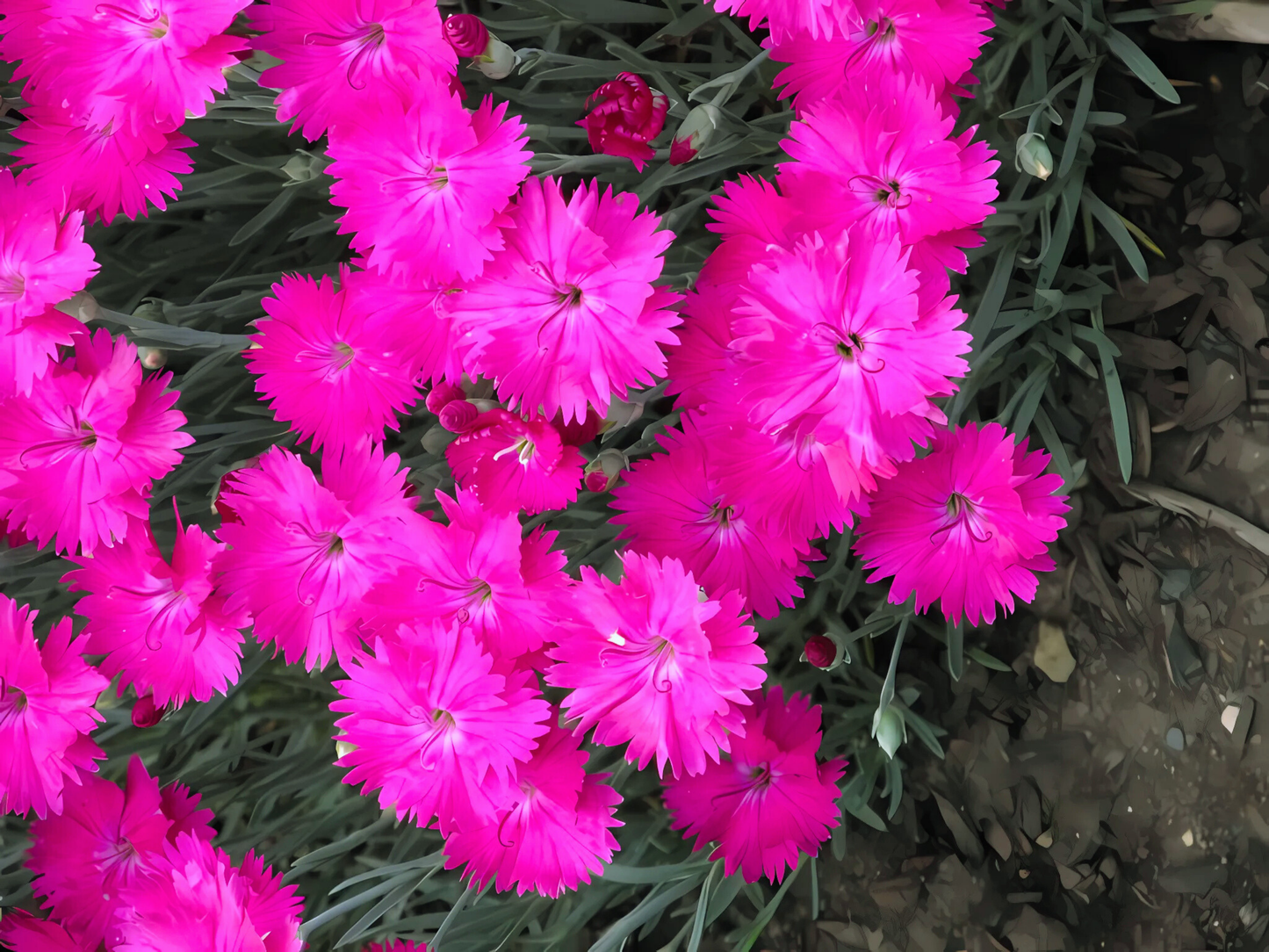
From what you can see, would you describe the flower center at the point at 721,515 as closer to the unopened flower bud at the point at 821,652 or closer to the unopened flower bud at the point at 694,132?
the unopened flower bud at the point at 821,652

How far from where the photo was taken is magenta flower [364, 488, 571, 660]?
92 centimetres

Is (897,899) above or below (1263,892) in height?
below

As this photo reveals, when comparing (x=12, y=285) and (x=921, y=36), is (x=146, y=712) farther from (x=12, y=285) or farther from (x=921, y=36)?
(x=921, y=36)

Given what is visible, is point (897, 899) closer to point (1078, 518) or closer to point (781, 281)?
point (1078, 518)

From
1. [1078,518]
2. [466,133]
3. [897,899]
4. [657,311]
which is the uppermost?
[466,133]

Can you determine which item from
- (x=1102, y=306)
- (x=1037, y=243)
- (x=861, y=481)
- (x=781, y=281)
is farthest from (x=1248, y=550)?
(x=781, y=281)

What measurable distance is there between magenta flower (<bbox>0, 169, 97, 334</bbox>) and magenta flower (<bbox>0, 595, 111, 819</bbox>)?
39 centimetres

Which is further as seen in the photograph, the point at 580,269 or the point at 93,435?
the point at 93,435

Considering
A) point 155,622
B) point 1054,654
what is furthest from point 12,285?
point 1054,654

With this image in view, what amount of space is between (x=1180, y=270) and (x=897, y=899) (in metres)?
1.01

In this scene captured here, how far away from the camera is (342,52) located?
0.88 m

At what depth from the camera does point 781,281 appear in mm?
811

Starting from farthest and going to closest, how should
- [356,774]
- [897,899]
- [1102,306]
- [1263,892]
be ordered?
1. [897,899]
2. [1102,306]
3. [1263,892]
4. [356,774]

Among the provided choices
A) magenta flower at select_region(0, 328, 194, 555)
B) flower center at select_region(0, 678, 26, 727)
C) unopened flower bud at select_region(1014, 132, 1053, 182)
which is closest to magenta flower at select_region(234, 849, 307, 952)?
flower center at select_region(0, 678, 26, 727)
